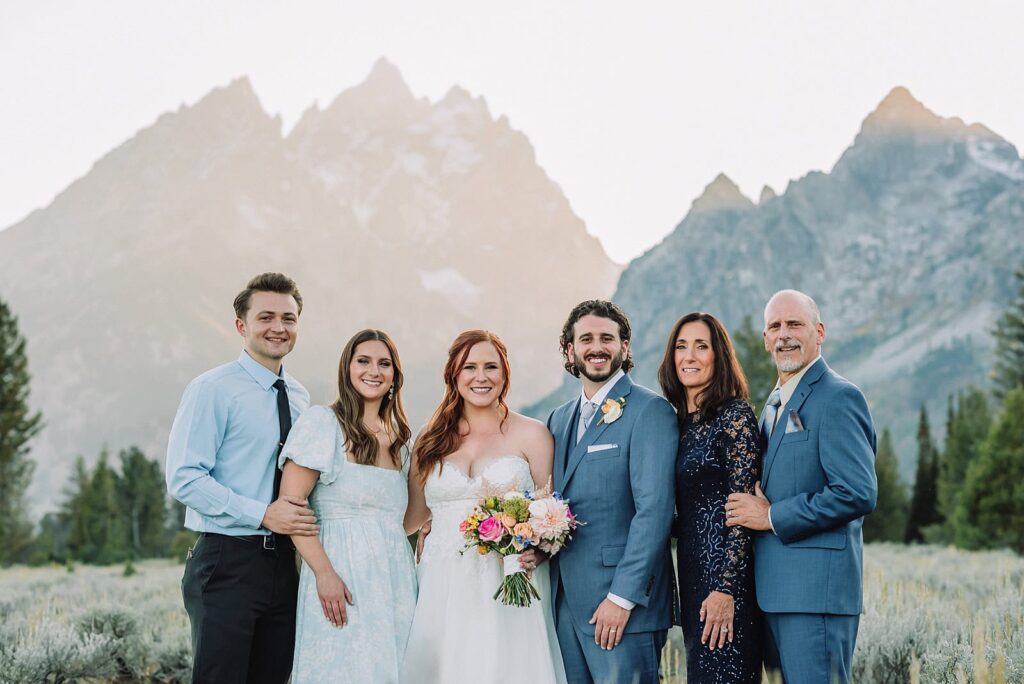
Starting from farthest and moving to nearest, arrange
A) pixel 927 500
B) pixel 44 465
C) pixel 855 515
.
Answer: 1. pixel 44 465
2. pixel 927 500
3. pixel 855 515

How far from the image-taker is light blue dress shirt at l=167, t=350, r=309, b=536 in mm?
5434

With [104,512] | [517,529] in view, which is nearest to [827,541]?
[517,529]

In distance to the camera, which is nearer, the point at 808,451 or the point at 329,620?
the point at 808,451

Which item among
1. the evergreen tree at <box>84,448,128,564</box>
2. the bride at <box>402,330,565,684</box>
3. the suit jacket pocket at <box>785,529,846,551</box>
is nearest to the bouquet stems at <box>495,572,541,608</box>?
the bride at <box>402,330,565,684</box>

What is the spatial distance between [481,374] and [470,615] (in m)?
1.58

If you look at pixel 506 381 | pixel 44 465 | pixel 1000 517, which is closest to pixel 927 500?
pixel 1000 517

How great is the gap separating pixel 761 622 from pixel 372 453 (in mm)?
2580

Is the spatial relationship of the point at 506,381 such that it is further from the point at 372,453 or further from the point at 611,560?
the point at 611,560

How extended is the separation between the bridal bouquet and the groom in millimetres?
209

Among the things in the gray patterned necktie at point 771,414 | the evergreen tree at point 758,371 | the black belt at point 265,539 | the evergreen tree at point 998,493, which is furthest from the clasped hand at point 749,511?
the evergreen tree at point 758,371

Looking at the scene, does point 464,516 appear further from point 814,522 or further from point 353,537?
point 814,522

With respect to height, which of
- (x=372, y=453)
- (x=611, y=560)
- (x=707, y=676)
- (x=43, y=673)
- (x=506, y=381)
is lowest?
(x=43, y=673)

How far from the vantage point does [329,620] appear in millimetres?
5480

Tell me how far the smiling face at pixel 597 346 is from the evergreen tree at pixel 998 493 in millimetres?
27319
